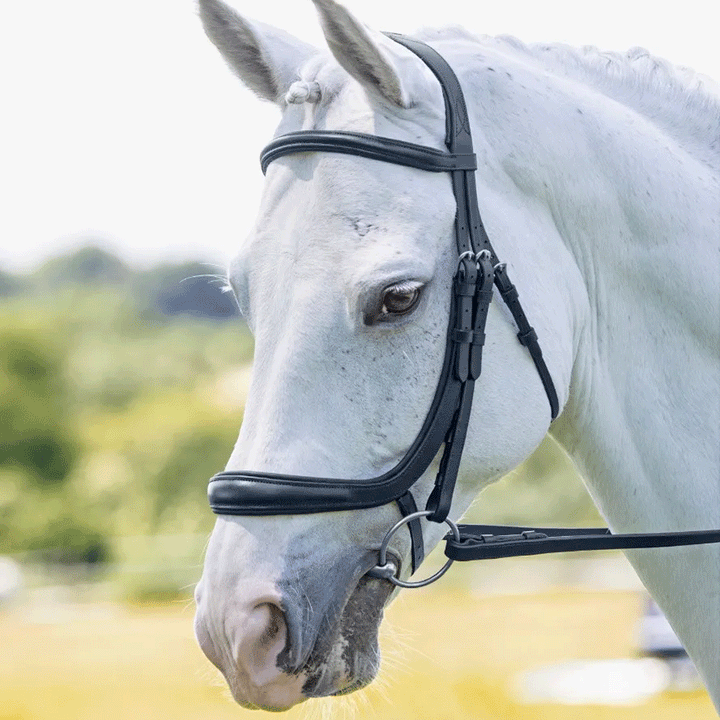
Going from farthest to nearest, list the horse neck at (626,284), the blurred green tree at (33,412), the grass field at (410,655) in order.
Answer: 1. the blurred green tree at (33,412)
2. the grass field at (410,655)
3. the horse neck at (626,284)

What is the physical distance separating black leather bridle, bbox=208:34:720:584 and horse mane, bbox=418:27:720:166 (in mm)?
446

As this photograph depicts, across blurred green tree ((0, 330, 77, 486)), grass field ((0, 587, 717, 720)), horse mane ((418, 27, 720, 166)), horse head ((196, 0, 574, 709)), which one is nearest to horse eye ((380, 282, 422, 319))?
horse head ((196, 0, 574, 709))

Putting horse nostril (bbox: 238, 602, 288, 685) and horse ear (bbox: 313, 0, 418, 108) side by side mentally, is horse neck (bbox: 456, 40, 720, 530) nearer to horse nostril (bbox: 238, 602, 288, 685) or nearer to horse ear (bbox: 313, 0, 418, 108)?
horse ear (bbox: 313, 0, 418, 108)

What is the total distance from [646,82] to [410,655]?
4.52 meters

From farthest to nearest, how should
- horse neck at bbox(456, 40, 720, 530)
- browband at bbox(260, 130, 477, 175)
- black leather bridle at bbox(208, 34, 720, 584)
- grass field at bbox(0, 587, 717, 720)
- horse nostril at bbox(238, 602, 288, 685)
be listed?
grass field at bbox(0, 587, 717, 720)
horse neck at bbox(456, 40, 720, 530)
browband at bbox(260, 130, 477, 175)
black leather bridle at bbox(208, 34, 720, 584)
horse nostril at bbox(238, 602, 288, 685)

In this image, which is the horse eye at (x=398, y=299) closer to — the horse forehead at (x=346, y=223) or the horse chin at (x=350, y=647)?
the horse forehead at (x=346, y=223)

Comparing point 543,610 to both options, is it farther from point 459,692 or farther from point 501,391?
point 501,391

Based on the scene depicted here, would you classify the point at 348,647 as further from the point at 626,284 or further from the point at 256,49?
the point at 256,49

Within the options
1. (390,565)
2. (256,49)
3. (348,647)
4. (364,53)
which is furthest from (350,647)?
(256,49)

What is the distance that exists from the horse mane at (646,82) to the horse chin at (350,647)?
5.33ft

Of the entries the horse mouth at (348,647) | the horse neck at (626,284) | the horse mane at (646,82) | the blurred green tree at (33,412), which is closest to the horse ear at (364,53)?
the horse neck at (626,284)

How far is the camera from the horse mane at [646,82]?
3012 millimetres

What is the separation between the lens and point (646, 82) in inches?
121

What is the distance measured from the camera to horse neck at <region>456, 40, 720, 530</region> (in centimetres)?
274
